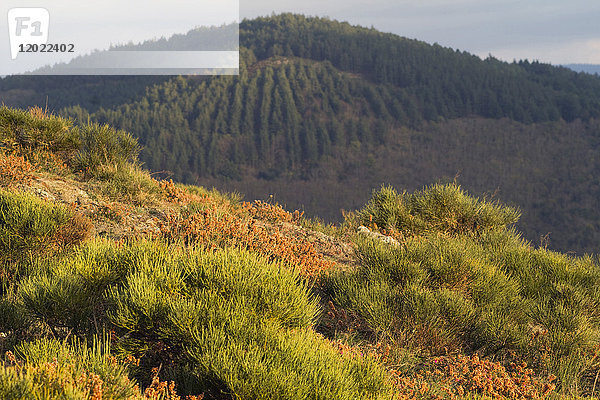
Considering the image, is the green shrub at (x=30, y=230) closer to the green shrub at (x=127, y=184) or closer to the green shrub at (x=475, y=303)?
the green shrub at (x=127, y=184)

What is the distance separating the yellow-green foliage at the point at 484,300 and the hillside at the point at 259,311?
17 millimetres

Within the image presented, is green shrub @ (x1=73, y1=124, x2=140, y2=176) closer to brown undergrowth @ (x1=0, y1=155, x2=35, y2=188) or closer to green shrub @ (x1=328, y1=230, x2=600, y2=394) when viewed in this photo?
brown undergrowth @ (x1=0, y1=155, x2=35, y2=188)

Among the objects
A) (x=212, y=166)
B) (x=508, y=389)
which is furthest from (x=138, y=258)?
(x=212, y=166)

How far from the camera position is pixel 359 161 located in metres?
86.7

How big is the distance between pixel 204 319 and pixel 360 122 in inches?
3641

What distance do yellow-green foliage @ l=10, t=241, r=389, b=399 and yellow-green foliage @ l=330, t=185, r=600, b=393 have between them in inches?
50.9

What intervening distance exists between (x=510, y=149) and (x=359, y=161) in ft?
91.0

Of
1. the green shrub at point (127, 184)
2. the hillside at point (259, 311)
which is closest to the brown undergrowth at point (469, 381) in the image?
the hillside at point (259, 311)

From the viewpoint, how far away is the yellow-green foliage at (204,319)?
2674 mm

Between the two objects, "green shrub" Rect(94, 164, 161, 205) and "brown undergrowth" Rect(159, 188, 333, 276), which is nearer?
"brown undergrowth" Rect(159, 188, 333, 276)

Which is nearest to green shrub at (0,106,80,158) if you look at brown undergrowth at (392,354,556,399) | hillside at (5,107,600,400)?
hillside at (5,107,600,400)

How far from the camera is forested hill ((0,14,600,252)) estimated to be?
74.8 meters

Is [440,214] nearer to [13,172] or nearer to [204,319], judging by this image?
[204,319]

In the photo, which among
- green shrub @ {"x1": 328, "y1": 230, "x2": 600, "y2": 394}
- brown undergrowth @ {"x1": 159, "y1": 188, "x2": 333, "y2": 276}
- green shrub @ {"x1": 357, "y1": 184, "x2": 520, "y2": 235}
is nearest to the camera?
green shrub @ {"x1": 328, "y1": 230, "x2": 600, "y2": 394}
